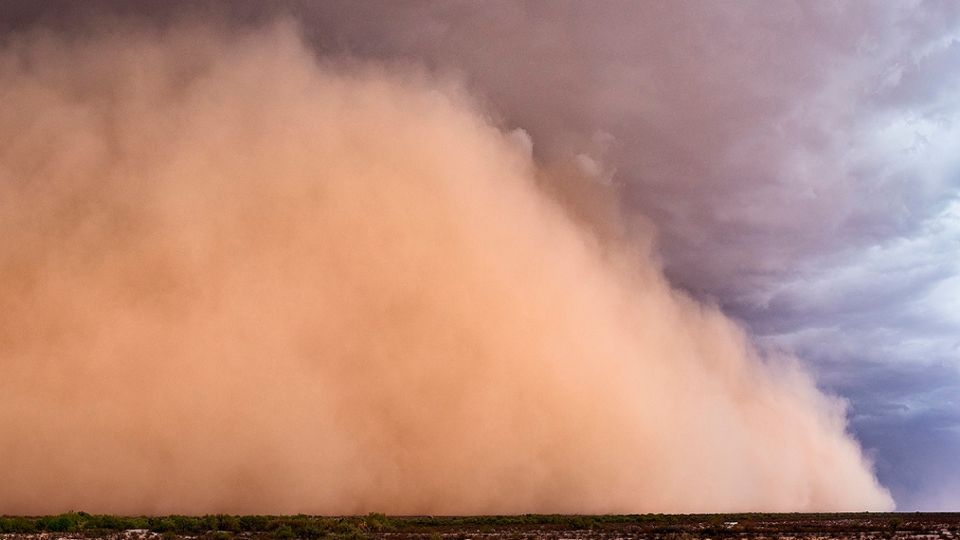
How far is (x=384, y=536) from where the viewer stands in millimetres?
50188

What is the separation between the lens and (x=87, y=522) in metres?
53.9

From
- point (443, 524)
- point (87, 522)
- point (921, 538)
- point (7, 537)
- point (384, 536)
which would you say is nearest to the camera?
point (7, 537)

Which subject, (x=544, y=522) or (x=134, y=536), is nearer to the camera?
(x=134, y=536)

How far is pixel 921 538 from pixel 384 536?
116ft

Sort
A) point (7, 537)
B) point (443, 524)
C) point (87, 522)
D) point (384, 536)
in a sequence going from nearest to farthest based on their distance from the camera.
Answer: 1. point (7, 537)
2. point (384, 536)
3. point (87, 522)
4. point (443, 524)

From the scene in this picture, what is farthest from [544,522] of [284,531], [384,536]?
[284,531]

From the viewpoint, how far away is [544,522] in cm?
7200

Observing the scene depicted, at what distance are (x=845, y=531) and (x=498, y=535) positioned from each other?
90.3ft

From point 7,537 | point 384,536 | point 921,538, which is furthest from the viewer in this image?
point 384,536

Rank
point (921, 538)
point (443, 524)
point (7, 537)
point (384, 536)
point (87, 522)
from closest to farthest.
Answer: point (7, 537) < point (921, 538) < point (384, 536) < point (87, 522) < point (443, 524)

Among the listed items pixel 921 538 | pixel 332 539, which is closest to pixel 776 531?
pixel 921 538

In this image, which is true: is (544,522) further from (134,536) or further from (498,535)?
(134,536)

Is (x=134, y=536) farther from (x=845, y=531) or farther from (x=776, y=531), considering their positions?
(x=845, y=531)

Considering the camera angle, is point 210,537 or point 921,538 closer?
point 210,537
